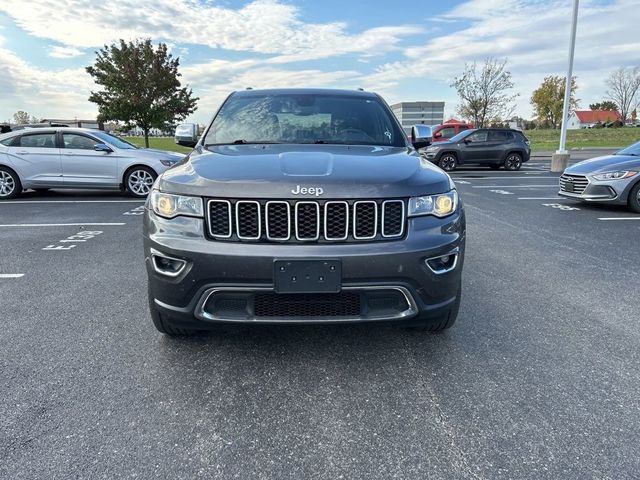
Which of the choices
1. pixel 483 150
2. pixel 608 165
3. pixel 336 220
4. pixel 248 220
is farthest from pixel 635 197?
pixel 483 150

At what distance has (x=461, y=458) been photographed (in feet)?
6.46

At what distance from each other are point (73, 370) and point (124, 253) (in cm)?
290

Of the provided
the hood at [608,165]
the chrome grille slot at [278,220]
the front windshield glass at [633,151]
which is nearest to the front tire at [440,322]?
the chrome grille slot at [278,220]

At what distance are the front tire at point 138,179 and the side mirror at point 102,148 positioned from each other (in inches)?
Result: 23.8

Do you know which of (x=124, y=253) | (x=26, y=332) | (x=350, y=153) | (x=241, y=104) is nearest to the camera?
(x=350, y=153)

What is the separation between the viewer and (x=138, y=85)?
23031 millimetres

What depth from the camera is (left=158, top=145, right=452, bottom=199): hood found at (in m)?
2.39

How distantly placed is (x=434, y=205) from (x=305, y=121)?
159 cm

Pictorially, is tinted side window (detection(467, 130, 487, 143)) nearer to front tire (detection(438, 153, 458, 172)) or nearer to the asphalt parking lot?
front tire (detection(438, 153, 458, 172))

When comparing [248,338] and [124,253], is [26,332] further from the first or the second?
[124,253]

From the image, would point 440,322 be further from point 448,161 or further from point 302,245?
point 448,161

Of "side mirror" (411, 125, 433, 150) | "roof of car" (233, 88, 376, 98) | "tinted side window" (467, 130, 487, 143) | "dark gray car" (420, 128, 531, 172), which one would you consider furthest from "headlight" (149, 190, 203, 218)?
"tinted side window" (467, 130, 487, 143)

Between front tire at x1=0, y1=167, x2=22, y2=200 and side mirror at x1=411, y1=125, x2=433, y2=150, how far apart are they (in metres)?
9.35

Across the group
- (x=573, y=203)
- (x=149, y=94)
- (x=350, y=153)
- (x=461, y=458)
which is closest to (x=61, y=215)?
(x=350, y=153)
